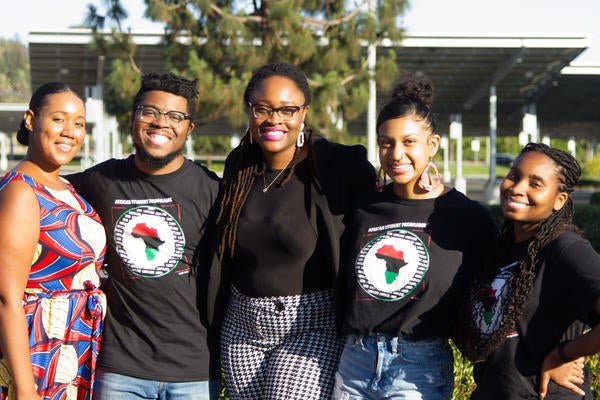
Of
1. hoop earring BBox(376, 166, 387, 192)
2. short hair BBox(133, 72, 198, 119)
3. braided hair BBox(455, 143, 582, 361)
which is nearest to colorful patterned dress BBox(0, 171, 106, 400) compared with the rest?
short hair BBox(133, 72, 198, 119)

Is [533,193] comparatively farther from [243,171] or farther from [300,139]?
[243,171]

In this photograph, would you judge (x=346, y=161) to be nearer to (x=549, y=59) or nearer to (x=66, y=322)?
(x=66, y=322)

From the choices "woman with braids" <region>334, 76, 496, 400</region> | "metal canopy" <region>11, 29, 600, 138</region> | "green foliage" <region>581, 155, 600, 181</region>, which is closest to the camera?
"woman with braids" <region>334, 76, 496, 400</region>

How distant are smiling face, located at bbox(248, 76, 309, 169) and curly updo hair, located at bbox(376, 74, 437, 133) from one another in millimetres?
374

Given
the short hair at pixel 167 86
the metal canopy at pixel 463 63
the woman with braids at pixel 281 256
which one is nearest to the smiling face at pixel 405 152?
the woman with braids at pixel 281 256

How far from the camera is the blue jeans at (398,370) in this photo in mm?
2881

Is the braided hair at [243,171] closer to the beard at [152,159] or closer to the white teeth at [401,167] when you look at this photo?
the beard at [152,159]

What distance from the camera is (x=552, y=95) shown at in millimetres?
26281

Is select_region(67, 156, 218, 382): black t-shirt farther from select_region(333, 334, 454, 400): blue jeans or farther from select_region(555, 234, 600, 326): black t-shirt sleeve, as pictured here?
select_region(555, 234, 600, 326): black t-shirt sleeve

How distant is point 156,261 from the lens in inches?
124

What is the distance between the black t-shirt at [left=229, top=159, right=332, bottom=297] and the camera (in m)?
3.14

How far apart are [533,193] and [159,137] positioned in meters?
1.60

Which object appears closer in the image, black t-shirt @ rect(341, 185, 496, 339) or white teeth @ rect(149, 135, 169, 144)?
black t-shirt @ rect(341, 185, 496, 339)

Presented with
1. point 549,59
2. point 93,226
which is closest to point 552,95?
point 549,59
